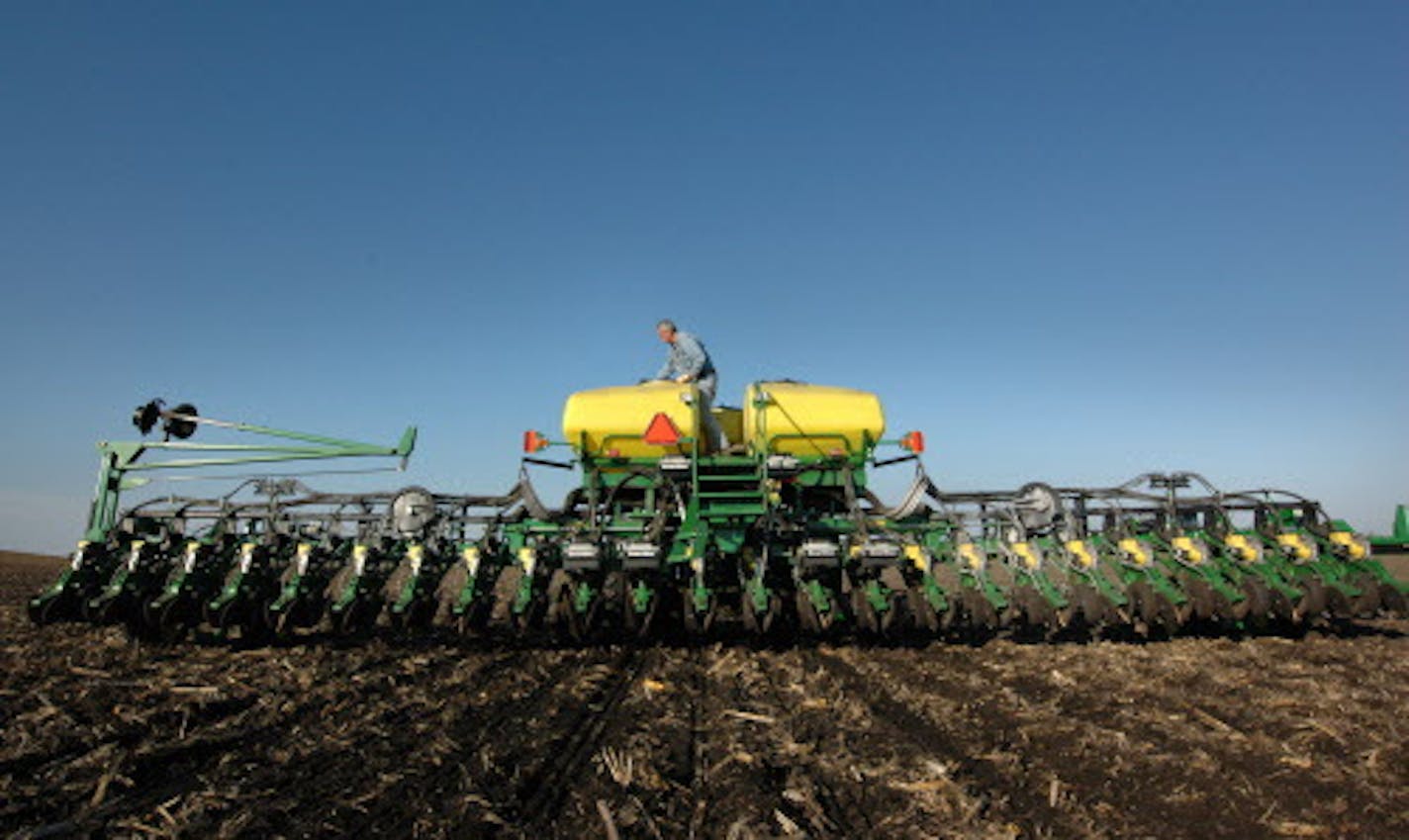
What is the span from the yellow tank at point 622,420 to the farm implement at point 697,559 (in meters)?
0.03

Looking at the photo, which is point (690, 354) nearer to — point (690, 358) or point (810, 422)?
point (690, 358)

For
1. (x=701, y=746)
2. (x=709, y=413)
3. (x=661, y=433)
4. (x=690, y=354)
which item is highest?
(x=690, y=354)

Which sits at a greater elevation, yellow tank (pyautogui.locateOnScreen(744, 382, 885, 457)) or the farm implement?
yellow tank (pyautogui.locateOnScreen(744, 382, 885, 457))

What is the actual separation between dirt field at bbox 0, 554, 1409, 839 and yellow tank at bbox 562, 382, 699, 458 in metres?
2.55

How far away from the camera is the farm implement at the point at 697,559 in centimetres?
741

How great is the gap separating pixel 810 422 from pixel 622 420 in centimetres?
221

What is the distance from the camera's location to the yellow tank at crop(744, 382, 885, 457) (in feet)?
27.2

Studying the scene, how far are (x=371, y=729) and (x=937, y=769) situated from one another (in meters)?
3.29

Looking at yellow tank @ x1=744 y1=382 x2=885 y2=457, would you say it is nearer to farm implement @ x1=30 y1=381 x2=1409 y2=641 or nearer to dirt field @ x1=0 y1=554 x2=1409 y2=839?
farm implement @ x1=30 y1=381 x2=1409 y2=641

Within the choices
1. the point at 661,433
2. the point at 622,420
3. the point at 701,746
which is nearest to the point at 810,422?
the point at 661,433

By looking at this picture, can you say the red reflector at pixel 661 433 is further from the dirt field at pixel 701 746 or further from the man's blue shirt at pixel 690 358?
the dirt field at pixel 701 746

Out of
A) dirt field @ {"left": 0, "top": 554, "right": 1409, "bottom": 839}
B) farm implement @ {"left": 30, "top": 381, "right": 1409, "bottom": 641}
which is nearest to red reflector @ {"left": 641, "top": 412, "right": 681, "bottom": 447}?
farm implement @ {"left": 30, "top": 381, "right": 1409, "bottom": 641}

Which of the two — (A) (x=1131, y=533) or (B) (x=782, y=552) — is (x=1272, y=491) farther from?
(B) (x=782, y=552)

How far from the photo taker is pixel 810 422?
8.29 m
